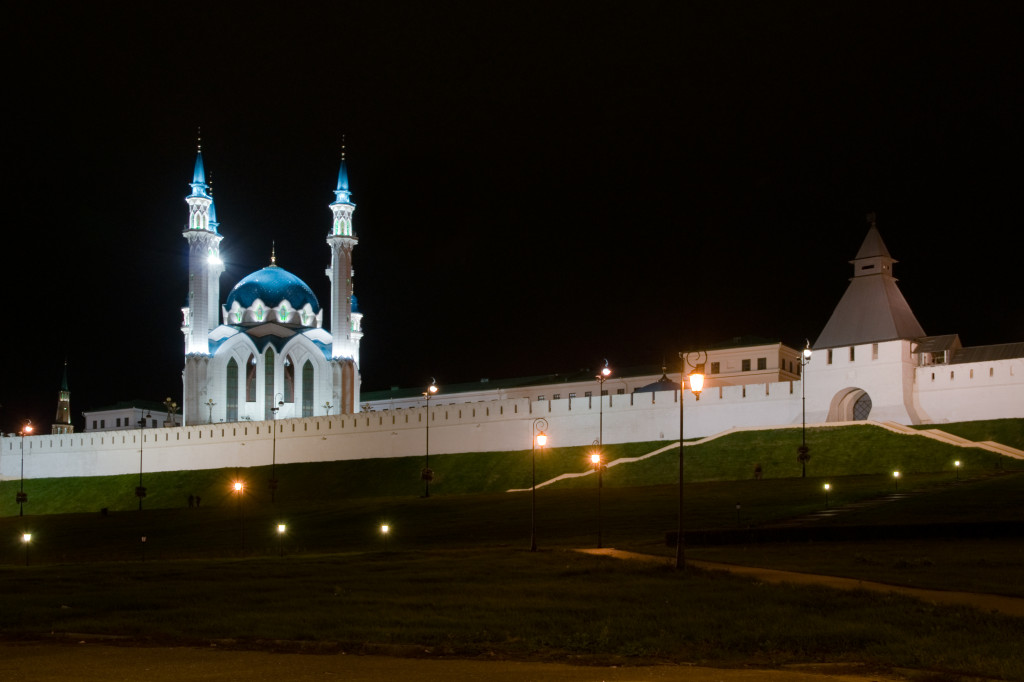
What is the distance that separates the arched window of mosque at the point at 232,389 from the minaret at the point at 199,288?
6.30ft

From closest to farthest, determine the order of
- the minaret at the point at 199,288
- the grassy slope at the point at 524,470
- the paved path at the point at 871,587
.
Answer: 1. the paved path at the point at 871,587
2. the grassy slope at the point at 524,470
3. the minaret at the point at 199,288

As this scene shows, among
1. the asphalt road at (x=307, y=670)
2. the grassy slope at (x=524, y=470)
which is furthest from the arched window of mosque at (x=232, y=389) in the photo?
the asphalt road at (x=307, y=670)

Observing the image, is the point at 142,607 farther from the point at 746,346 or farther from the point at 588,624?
the point at 746,346

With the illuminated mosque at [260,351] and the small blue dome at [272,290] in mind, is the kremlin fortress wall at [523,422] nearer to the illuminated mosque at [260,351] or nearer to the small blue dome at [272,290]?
the illuminated mosque at [260,351]

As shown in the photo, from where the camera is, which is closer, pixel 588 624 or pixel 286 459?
pixel 588 624

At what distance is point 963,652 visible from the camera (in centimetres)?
1176

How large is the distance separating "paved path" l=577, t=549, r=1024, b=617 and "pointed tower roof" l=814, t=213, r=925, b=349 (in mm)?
36212

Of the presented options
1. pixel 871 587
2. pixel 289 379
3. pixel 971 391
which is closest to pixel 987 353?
pixel 971 391

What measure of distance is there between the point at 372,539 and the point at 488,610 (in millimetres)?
21350

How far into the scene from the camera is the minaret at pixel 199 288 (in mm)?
91188

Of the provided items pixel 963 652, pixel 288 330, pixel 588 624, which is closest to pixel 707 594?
pixel 588 624

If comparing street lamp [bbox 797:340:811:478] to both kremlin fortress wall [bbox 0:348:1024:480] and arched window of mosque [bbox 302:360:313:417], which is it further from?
arched window of mosque [bbox 302:360:313:417]

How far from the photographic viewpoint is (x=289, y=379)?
3713 inches

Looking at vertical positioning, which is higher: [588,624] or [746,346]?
[746,346]
